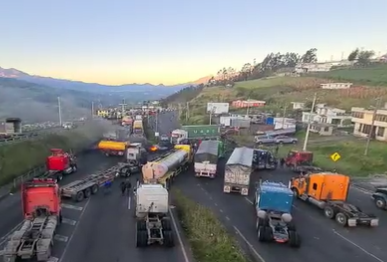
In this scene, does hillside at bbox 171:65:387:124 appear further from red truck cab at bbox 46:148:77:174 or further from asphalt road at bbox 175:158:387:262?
asphalt road at bbox 175:158:387:262

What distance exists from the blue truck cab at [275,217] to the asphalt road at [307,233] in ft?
1.85

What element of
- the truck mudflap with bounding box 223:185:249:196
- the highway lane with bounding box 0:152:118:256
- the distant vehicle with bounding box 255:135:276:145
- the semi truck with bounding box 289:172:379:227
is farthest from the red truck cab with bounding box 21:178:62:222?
the distant vehicle with bounding box 255:135:276:145

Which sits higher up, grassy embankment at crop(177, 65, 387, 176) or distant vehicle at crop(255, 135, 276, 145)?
grassy embankment at crop(177, 65, 387, 176)

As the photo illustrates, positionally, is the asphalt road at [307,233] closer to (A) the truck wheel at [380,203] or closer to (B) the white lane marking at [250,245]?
(B) the white lane marking at [250,245]

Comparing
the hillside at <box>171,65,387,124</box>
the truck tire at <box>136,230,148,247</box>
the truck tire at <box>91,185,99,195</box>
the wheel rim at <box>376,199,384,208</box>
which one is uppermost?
A: the hillside at <box>171,65,387,124</box>

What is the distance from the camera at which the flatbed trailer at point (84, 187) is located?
98.6 feet

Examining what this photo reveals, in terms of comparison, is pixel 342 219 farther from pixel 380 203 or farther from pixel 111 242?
pixel 111 242

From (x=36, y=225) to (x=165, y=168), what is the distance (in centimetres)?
1633

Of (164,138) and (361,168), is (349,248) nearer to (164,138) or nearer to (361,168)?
(361,168)

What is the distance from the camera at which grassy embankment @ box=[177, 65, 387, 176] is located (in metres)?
47.9

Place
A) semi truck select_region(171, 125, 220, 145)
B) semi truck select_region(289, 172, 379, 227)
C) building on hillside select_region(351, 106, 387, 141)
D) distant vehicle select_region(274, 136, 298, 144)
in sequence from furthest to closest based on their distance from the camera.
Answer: semi truck select_region(171, 125, 220, 145) < distant vehicle select_region(274, 136, 298, 144) < building on hillside select_region(351, 106, 387, 141) < semi truck select_region(289, 172, 379, 227)

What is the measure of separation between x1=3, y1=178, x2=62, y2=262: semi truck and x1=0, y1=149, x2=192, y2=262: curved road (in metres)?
1.05

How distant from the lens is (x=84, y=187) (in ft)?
102

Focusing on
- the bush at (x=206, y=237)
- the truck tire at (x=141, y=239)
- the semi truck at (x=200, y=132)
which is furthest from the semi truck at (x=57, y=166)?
the semi truck at (x=200, y=132)
